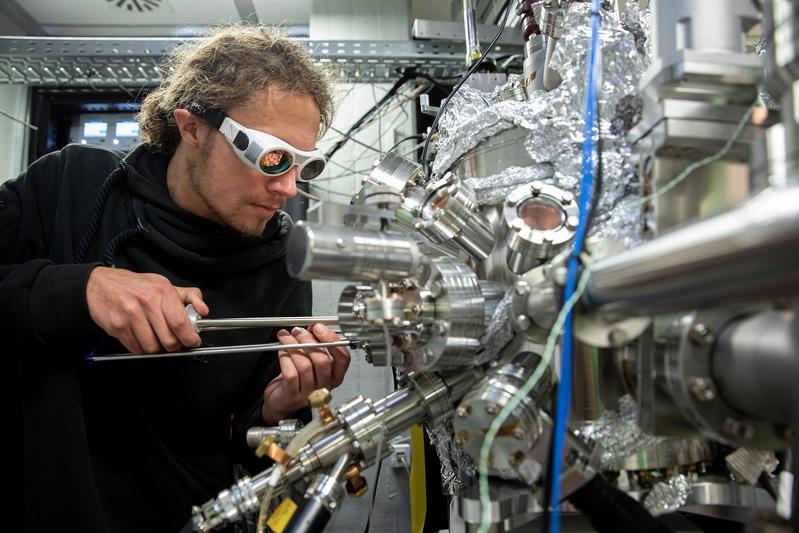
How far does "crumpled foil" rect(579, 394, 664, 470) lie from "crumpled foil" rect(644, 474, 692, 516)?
45 millimetres

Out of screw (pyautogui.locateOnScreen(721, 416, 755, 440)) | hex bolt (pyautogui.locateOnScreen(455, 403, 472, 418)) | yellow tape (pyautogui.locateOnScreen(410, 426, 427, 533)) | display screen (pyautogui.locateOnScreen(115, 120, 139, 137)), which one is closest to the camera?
screw (pyautogui.locateOnScreen(721, 416, 755, 440))

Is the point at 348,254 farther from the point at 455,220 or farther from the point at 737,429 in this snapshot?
the point at 737,429

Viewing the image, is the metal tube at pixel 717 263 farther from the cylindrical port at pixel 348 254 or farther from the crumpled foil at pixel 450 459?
the crumpled foil at pixel 450 459

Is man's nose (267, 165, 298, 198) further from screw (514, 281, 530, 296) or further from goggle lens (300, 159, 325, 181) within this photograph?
screw (514, 281, 530, 296)

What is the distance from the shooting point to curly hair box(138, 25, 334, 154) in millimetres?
1178

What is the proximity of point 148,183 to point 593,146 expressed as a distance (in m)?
0.92

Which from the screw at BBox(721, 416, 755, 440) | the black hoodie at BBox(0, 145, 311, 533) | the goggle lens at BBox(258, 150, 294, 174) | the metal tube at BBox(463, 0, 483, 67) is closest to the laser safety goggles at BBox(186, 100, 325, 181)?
the goggle lens at BBox(258, 150, 294, 174)

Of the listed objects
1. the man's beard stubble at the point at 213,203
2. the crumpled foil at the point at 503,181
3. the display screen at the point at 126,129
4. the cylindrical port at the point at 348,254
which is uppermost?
the display screen at the point at 126,129

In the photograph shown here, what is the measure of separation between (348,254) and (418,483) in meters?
0.56

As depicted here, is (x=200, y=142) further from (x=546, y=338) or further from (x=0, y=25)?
(x=0, y=25)

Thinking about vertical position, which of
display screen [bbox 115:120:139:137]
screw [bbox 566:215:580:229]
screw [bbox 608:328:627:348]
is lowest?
screw [bbox 608:328:627:348]

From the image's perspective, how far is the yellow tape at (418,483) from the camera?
0.91 metres

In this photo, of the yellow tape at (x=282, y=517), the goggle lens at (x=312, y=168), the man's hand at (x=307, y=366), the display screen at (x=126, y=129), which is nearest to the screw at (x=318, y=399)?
the yellow tape at (x=282, y=517)

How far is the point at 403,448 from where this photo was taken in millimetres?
1636
